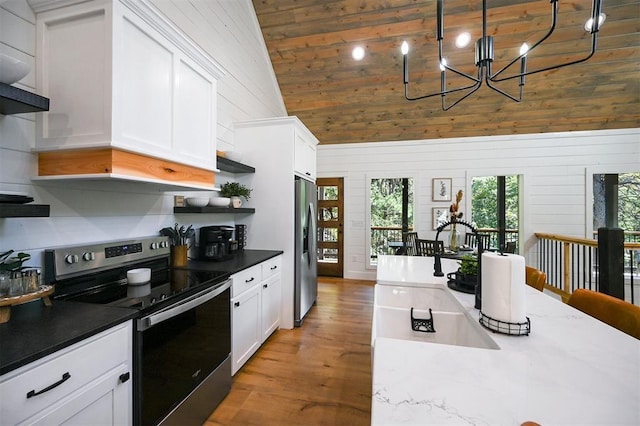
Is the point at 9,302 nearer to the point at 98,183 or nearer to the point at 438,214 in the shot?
the point at 98,183

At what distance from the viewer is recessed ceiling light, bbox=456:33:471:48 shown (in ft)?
11.1

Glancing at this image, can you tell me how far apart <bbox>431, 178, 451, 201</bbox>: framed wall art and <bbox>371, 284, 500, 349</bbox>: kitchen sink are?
3736 mm

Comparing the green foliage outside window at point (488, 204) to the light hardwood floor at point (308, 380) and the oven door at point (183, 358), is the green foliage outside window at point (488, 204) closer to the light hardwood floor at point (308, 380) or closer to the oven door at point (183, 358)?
the light hardwood floor at point (308, 380)

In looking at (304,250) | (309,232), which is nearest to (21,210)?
(304,250)

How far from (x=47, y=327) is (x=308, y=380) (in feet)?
5.66

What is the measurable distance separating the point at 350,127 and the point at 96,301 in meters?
4.54

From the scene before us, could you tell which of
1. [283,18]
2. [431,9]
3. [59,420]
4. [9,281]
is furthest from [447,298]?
[283,18]

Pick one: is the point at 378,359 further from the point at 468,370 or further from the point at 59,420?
the point at 59,420

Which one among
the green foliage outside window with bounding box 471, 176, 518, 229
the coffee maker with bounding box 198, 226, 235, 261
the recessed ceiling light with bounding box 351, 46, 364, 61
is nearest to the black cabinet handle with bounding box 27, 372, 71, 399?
the coffee maker with bounding box 198, 226, 235, 261

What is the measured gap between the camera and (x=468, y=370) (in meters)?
0.78

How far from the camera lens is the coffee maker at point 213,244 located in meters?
2.43

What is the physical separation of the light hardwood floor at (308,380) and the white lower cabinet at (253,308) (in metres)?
0.15

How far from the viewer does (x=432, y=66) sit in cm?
391

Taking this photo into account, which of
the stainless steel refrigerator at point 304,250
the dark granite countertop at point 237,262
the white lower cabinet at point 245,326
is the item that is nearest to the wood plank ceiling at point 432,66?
the stainless steel refrigerator at point 304,250
